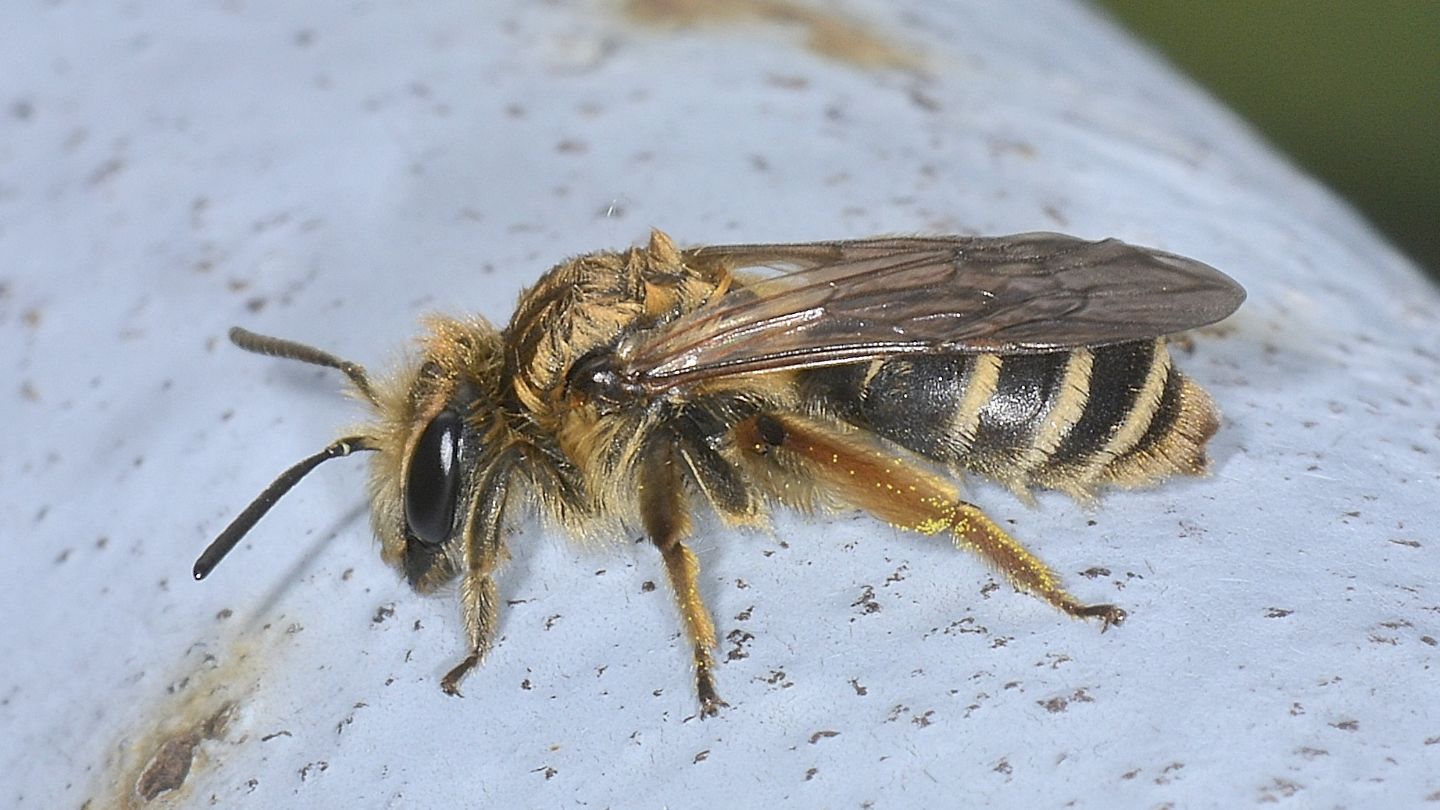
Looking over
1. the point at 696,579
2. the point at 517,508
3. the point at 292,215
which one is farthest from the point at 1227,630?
the point at 292,215

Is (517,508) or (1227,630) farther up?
(1227,630)

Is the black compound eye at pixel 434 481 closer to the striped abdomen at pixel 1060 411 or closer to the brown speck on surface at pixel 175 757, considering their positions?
the brown speck on surface at pixel 175 757

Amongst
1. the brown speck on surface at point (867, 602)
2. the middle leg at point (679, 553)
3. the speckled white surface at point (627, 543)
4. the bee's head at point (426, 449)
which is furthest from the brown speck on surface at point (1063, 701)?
the bee's head at point (426, 449)

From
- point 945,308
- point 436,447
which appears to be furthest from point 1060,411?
point 436,447

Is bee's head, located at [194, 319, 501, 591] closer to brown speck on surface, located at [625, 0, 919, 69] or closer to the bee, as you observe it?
the bee

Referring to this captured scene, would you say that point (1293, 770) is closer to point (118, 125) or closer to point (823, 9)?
point (823, 9)
